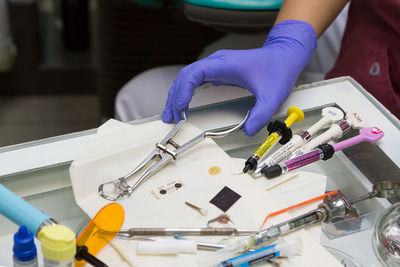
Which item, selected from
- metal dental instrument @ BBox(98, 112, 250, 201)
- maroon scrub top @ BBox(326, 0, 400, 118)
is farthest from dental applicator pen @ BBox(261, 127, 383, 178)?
maroon scrub top @ BBox(326, 0, 400, 118)

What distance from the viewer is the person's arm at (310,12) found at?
3.83 ft

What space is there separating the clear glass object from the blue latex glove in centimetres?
26

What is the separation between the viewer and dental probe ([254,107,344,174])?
0.87 metres

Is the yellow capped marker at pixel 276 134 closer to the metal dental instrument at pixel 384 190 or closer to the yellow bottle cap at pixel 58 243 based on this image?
the metal dental instrument at pixel 384 190

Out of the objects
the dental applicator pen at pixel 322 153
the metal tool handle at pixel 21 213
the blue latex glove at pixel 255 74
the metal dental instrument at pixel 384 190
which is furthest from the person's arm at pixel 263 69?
the metal tool handle at pixel 21 213

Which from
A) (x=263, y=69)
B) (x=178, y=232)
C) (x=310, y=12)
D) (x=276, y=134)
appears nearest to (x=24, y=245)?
(x=178, y=232)

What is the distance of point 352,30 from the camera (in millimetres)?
1286

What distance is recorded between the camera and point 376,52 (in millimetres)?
1176

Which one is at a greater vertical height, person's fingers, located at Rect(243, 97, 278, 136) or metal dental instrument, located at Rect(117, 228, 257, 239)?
person's fingers, located at Rect(243, 97, 278, 136)

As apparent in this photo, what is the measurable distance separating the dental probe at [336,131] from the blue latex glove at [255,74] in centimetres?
9

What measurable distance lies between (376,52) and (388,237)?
529 millimetres

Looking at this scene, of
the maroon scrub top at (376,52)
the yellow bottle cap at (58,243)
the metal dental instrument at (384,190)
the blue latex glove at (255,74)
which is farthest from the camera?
the maroon scrub top at (376,52)

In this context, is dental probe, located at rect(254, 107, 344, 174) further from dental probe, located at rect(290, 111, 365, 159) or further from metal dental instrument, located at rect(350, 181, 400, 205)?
metal dental instrument, located at rect(350, 181, 400, 205)

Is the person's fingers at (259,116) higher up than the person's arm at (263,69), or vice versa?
the person's arm at (263,69)
